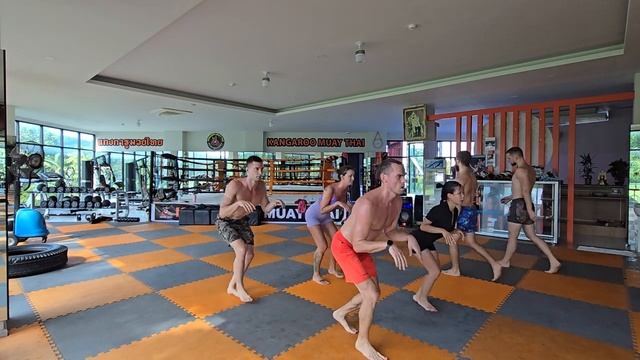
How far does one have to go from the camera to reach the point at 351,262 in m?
2.41

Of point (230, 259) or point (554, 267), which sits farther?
point (230, 259)

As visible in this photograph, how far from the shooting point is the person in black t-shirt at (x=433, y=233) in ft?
10.5

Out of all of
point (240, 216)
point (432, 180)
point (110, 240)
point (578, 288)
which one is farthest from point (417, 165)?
point (110, 240)

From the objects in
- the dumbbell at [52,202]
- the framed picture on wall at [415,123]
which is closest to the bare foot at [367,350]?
the framed picture on wall at [415,123]

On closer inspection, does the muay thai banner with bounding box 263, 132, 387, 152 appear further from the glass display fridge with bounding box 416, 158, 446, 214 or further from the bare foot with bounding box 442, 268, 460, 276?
the bare foot with bounding box 442, 268, 460, 276

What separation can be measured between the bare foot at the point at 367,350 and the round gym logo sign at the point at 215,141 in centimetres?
1319

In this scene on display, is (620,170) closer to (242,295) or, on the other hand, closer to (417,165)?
(417,165)

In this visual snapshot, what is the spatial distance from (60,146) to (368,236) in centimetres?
1455

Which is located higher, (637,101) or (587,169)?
(637,101)

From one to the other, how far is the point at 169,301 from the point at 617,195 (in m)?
9.02

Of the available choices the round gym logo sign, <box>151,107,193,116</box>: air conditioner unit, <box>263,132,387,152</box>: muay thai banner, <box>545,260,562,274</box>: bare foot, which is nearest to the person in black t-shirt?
<box>545,260,562,274</box>: bare foot

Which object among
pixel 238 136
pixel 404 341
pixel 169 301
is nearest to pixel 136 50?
pixel 169 301

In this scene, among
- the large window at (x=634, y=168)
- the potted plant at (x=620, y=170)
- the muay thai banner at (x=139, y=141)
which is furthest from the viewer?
the muay thai banner at (x=139, y=141)

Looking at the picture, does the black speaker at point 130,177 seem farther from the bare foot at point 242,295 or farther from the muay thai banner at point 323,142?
the bare foot at point 242,295
